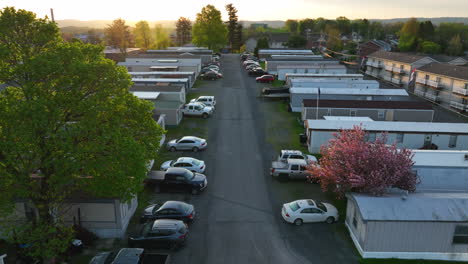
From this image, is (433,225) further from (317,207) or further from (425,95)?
(425,95)

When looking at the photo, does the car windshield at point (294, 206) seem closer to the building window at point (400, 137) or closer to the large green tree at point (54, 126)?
the large green tree at point (54, 126)

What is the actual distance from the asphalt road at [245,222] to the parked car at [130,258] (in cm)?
107

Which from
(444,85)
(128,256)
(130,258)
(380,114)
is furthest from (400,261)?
(444,85)

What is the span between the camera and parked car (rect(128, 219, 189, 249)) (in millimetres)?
16688

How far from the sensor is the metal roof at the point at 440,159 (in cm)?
2134

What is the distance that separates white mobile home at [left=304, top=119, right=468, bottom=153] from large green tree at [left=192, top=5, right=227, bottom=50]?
6854 centimetres

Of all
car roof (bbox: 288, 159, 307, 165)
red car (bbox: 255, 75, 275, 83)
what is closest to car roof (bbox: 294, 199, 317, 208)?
car roof (bbox: 288, 159, 307, 165)

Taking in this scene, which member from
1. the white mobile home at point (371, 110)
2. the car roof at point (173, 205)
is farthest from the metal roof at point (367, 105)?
the car roof at point (173, 205)

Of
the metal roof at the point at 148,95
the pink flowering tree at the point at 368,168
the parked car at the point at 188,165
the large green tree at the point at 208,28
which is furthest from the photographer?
the large green tree at the point at 208,28

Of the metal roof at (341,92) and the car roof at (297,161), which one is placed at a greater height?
the metal roof at (341,92)

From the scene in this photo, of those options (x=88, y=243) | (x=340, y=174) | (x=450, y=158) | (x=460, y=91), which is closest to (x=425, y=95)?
(x=460, y=91)

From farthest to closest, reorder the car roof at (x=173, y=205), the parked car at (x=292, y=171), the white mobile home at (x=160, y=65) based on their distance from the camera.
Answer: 1. the white mobile home at (x=160, y=65)
2. the parked car at (x=292, y=171)
3. the car roof at (x=173, y=205)

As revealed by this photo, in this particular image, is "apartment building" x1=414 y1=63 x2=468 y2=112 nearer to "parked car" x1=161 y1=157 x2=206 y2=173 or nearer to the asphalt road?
the asphalt road

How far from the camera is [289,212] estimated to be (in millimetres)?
18859
